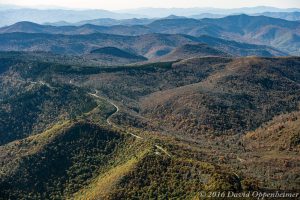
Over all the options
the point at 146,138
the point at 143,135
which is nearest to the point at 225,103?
the point at 143,135

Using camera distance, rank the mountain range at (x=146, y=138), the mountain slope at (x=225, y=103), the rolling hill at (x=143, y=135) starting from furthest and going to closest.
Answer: the mountain slope at (x=225, y=103) → the rolling hill at (x=143, y=135) → the mountain range at (x=146, y=138)

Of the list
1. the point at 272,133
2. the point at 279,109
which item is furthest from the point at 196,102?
the point at 272,133

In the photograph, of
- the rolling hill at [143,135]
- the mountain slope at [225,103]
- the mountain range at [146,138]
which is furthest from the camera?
the mountain slope at [225,103]

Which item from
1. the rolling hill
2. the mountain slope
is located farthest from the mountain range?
the mountain slope

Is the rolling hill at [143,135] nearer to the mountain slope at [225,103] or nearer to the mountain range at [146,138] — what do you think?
the mountain range at [146,138]

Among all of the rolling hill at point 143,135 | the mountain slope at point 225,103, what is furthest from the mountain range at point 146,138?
the mountain slope at point 225,103

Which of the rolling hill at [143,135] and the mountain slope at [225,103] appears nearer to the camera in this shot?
the rolling hill at [143,135]

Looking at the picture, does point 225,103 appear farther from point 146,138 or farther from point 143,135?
point 146,138

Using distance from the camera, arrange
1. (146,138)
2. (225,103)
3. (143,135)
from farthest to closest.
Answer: (225,103) < (143,135) < (146,138)

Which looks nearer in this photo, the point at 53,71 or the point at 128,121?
the point at 128,121

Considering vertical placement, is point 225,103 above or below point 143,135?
below

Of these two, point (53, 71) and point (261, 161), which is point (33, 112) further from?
point (261, 161)
